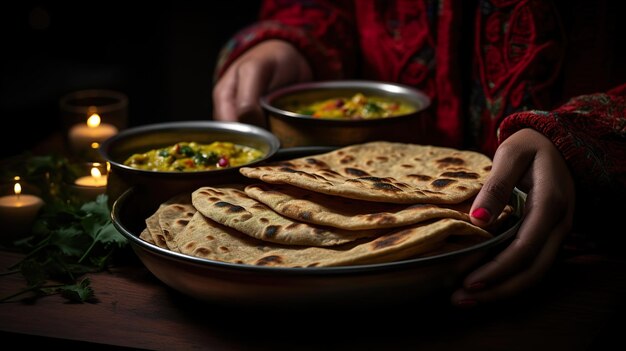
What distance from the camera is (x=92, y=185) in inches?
71.6

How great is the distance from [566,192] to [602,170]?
0.16 m

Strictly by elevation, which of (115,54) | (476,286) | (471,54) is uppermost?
(471,54)

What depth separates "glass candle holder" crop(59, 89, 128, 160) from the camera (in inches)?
89.9

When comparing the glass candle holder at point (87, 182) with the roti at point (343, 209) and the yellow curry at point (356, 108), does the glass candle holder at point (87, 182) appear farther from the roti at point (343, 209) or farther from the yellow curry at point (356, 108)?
the yellow curry at point (356, 108)

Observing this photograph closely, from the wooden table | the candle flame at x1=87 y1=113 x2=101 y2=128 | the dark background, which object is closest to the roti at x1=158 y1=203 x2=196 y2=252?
the wooden table

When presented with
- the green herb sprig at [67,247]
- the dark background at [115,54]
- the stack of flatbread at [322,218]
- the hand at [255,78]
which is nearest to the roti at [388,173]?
the stack of flatbread at [322,218]

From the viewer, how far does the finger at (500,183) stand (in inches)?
51.6

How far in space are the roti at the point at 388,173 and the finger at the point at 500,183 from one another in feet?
0.21

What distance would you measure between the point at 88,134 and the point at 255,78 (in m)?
0.56

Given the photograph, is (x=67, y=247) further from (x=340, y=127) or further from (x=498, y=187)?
(x=498, y=187)

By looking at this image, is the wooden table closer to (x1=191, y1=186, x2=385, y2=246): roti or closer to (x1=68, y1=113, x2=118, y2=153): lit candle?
(x1=191, y1=186, x2=385, y2=246): roti

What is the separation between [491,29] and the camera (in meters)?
2.18

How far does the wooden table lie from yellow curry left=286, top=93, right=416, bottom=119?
2.60 feet

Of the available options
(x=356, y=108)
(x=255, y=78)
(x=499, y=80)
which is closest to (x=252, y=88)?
(x=255, y=78)
